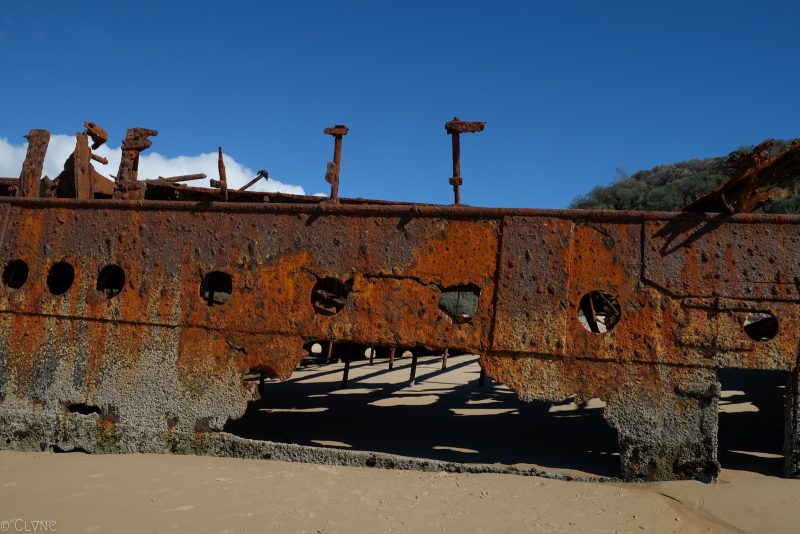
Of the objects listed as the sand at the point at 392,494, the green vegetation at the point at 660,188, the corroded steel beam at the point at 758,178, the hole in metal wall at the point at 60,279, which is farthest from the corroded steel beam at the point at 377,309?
the green vegetation at the point at 660,188

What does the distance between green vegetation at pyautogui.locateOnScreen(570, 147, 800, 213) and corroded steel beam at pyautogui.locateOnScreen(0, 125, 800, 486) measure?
24.8 m

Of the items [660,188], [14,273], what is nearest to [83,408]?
[14,273]

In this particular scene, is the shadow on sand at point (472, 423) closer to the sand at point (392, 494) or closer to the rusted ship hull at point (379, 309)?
the sand at point (392, 494)

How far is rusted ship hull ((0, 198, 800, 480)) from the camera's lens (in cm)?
407

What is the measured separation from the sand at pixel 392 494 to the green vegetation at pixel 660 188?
963 inches

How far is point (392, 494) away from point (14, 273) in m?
4.42

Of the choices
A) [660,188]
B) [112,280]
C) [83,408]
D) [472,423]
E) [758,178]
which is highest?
[660,188]

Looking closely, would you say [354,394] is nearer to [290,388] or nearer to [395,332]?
[290,388]

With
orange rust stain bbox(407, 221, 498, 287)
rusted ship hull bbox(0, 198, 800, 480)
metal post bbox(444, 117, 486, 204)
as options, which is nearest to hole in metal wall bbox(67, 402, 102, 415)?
rusted ship hull bbox(0, 198, 800, 480)

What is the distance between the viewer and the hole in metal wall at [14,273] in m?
5.49

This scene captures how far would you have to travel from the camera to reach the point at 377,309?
4.57 metres

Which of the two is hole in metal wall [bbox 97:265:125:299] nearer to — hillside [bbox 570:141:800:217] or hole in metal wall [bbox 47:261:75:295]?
hole in metal wall [bbox 47:261:75:295]

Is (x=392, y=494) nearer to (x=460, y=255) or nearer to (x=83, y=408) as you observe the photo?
(x=460, y=255)

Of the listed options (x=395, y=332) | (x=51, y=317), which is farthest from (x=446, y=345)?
(x=51, y=317)
